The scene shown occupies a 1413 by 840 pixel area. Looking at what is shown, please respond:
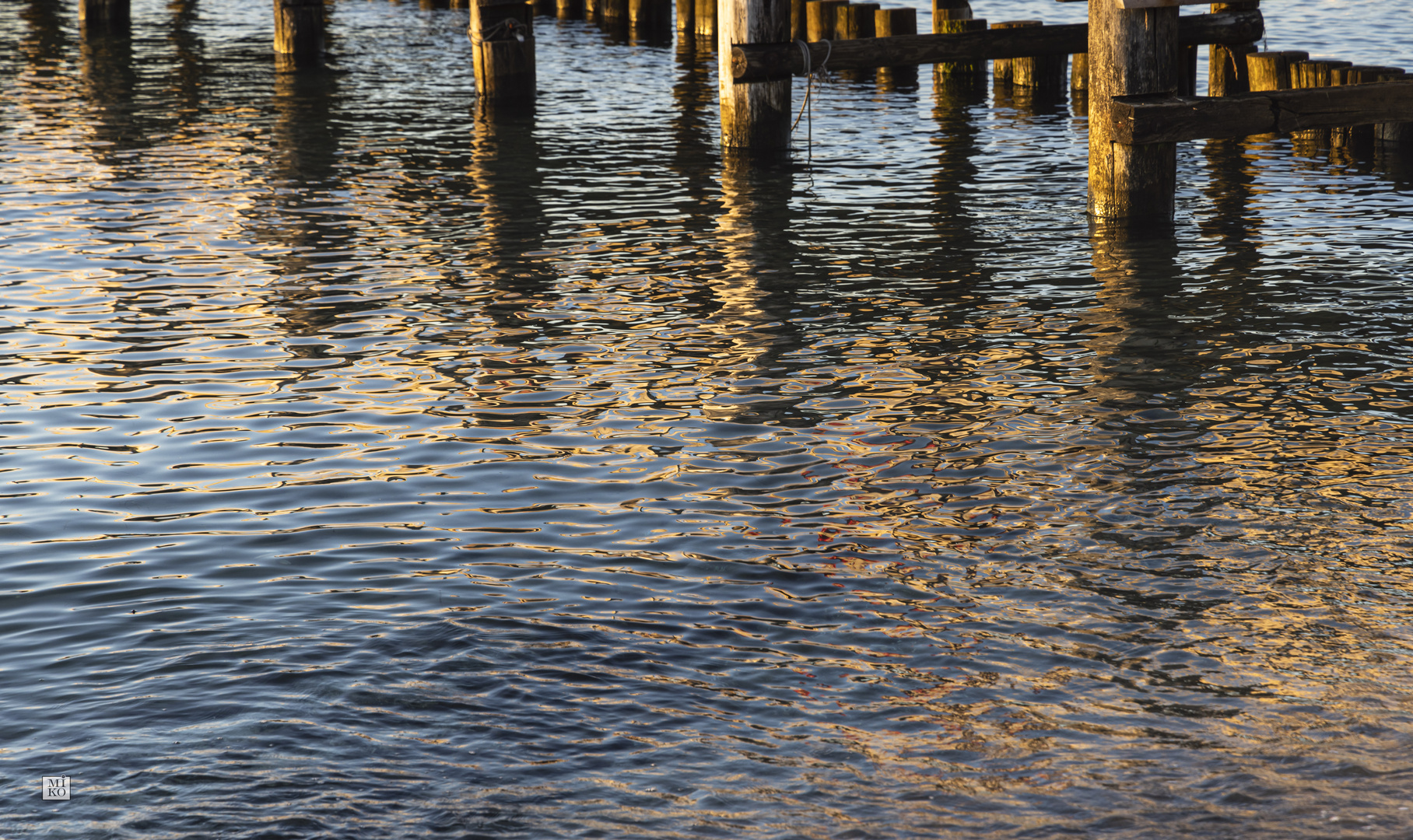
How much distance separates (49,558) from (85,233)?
7.15m

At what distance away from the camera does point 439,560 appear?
627cm

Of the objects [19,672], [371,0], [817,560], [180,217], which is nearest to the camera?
[19,672]

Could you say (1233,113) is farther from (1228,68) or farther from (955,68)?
(955,68)

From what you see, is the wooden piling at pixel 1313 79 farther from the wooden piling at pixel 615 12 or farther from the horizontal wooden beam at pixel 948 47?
the wooden piling at pixel 615 12

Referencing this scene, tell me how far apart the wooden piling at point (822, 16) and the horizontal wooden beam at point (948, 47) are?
5.20 metres

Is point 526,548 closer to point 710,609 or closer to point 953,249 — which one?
point 710,609

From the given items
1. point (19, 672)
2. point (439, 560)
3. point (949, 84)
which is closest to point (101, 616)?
point (19, 672)

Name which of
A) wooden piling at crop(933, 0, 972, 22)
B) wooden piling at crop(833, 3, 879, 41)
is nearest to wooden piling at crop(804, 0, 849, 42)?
wooden piling at crop(833, 3, 879, 41)

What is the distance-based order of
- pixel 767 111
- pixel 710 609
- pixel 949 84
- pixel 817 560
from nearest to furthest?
pixel 710 609 → pixel 817 560 → pixel 767 111 → pixel 949 84

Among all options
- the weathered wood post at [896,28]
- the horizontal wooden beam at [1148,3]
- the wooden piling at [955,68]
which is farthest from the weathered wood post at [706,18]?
the horizontal wooden beam at [1148,3]
